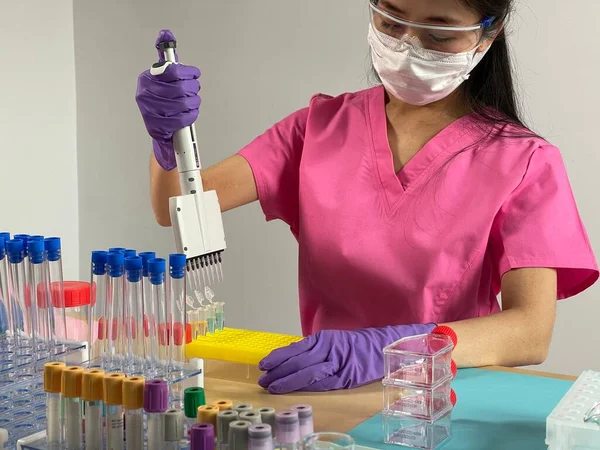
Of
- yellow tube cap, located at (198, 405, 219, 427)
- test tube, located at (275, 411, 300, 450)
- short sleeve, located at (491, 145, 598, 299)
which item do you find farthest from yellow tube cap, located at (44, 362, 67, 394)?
short sleeve, located at (491, 145, 598, 299)

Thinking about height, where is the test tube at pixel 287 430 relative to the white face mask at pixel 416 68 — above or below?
below

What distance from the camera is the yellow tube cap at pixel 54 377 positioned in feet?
3.79

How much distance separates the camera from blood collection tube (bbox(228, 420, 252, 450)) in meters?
1.01

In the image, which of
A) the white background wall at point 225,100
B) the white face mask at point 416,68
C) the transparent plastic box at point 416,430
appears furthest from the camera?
the white background wall at point 225,100

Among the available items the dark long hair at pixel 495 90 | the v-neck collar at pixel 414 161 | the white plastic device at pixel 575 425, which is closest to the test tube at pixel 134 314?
the white plastic device at pixel 575 425

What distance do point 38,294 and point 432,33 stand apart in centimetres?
98

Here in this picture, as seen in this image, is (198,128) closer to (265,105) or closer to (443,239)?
(265,105)

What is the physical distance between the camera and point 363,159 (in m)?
1.94

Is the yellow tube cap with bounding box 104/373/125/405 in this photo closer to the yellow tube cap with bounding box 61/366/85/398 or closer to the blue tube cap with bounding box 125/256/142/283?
the yellow tube cap with bounding box 61/366/85/398

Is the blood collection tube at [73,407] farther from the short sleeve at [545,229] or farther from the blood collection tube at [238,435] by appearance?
the short sleeve at [545,229]

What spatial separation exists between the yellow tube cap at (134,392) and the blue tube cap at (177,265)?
0.27 meters

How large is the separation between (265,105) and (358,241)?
4.46ft

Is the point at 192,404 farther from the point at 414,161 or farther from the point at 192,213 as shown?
the point at 414,161

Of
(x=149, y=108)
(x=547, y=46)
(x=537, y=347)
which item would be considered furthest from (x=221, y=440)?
(x=547, y=46)
